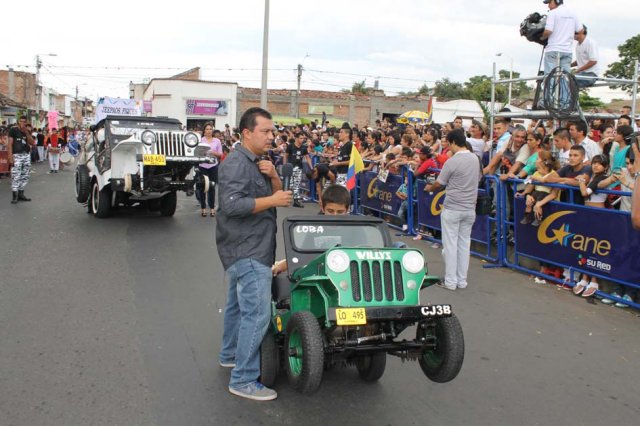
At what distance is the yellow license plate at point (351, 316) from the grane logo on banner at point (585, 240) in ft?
14.5

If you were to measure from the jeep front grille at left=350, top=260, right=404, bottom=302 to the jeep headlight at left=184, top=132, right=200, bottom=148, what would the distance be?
28.3 ft

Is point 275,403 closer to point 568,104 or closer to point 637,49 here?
point 568,104

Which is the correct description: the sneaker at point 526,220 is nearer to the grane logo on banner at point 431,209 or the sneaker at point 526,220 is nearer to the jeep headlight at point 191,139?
the grane logo on banner at point 431,209

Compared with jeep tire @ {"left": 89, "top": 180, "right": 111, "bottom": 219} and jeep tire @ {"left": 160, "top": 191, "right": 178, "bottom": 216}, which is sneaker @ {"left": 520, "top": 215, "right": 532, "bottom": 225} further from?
jeep tire @ {"left": 89, "top": 180, "right": 111, "bottom": 219}

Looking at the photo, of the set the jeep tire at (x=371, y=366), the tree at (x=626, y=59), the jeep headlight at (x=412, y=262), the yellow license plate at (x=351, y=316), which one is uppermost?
the tree at (x=626, y=59)

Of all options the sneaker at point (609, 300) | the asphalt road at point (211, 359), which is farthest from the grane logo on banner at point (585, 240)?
the asphalt road at point (211, 359)

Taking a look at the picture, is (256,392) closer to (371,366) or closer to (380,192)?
(371,366)

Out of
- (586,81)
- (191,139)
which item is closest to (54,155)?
(191,139)

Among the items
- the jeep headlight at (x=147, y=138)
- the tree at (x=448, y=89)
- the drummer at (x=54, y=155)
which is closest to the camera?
the jeep headlight at (x=147, y=138)

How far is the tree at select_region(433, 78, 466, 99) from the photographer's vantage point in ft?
218

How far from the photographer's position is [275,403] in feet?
12.7

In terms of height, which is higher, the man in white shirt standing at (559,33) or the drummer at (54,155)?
the man in white shirt standing at (559,33)

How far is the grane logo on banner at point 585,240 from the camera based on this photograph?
644 cm

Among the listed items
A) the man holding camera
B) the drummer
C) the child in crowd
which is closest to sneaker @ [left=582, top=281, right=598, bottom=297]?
the child in crowd
